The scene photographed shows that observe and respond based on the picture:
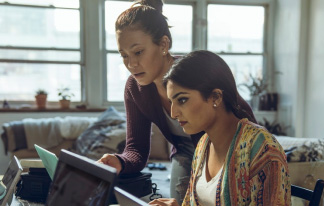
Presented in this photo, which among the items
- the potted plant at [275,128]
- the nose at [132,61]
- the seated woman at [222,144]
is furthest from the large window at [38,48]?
the seated woman at [222,144]

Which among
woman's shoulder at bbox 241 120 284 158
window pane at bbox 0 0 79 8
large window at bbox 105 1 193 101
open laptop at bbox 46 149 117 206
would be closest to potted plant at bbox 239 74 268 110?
large window at bbox 105 1 193 101

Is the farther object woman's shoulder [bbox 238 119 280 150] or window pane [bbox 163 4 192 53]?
window pane [bbox 163 4 192 53]

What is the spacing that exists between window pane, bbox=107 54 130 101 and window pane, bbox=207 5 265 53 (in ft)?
3.68

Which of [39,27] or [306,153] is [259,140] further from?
[39,27]

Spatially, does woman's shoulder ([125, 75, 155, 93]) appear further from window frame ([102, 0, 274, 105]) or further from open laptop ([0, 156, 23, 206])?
window frame ([102, 0, 274, 105])

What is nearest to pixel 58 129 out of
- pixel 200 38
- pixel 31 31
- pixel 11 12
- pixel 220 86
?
pixel 31 31

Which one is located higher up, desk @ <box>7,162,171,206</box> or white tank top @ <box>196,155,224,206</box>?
white tank top @ <box>196,155,224,206</box>

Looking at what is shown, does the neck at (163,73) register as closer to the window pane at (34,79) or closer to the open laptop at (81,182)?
the open laptop at (81,182)

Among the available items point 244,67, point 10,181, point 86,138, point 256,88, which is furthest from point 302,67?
point 10,181

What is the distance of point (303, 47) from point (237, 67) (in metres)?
0.87

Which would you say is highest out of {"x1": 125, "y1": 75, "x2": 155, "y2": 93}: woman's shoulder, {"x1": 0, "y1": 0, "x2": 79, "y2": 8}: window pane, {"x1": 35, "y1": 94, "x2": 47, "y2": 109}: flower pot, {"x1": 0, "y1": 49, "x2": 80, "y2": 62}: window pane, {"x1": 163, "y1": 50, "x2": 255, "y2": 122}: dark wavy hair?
{"x1": 0, "y1": 0, "x2": 79, "y2": 8}: window pane

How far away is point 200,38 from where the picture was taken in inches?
158

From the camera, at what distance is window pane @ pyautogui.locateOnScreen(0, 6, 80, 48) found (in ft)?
11.9

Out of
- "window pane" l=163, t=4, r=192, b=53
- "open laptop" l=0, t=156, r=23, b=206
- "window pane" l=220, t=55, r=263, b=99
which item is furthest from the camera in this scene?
"window pane" l=220, t=55, r=263, b=99
